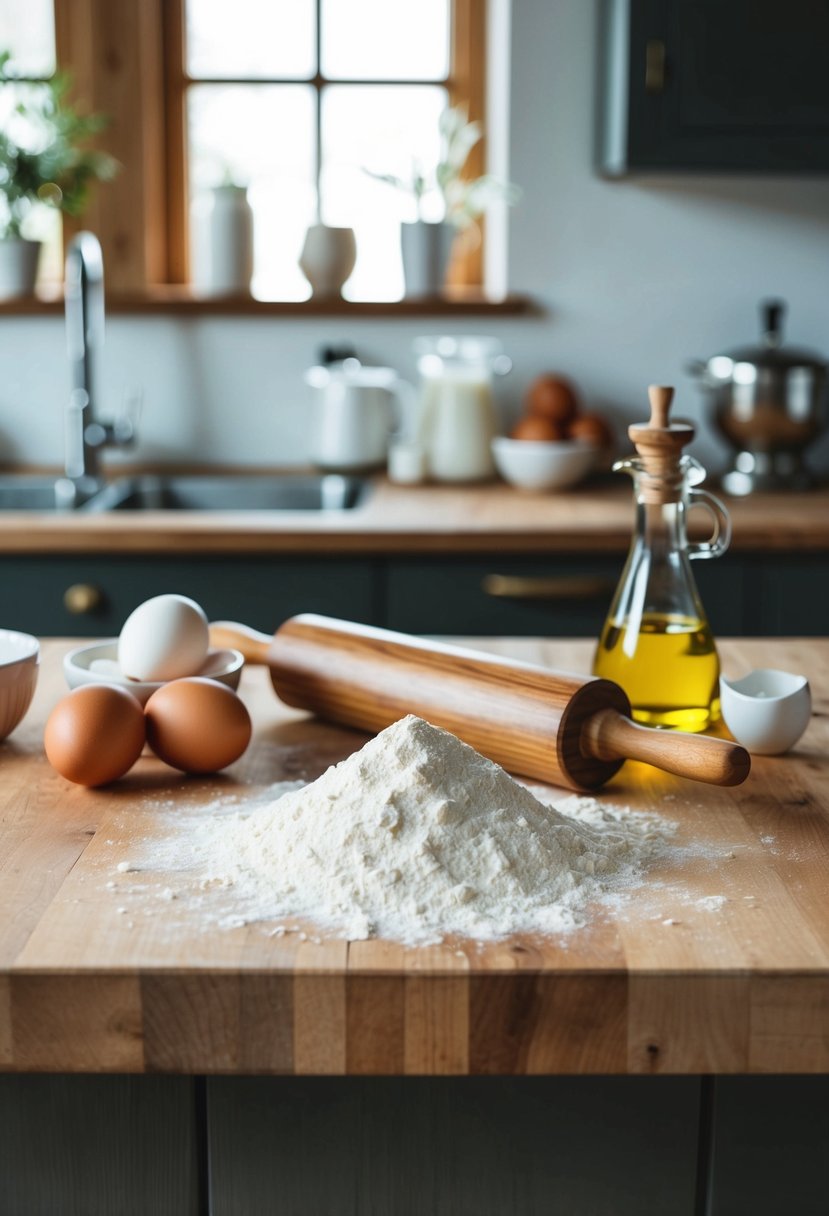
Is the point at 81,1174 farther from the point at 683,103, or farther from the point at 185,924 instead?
the point at 683,103

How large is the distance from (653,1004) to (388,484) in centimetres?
205

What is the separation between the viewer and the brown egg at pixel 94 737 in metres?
1.06

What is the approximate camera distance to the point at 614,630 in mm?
1199

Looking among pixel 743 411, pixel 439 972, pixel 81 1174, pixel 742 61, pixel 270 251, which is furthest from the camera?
pixel 270 251

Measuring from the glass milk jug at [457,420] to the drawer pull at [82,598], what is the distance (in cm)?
79

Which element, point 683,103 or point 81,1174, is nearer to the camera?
point 81,1174

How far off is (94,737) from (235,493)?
1.77 m

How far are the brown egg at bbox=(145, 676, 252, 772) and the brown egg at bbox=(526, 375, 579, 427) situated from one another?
5.78 ft

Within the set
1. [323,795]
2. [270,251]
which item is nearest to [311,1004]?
[323,795]

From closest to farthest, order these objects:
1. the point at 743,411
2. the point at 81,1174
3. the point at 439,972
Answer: the point at 439,972
the point at 81,1174
the point at 743,411

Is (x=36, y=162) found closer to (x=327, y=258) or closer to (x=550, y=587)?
(x=327, y=258)

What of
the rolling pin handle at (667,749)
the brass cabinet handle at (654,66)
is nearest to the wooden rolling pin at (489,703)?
the rolling pin handle at (667,749)

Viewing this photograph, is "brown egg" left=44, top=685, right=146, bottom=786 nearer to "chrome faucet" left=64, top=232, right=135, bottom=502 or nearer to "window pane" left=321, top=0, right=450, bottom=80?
"chrome faucet" left=64, top=232, right=135, bottom=502

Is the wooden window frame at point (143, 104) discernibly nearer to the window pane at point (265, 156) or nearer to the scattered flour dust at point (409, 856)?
the window pane at point (265, 156)
